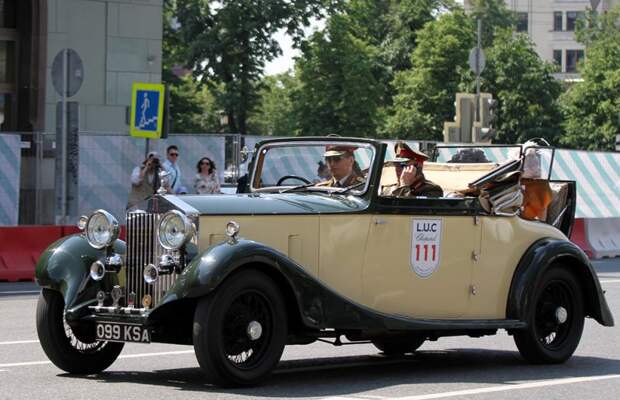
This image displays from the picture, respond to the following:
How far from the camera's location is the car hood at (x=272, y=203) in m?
9.04

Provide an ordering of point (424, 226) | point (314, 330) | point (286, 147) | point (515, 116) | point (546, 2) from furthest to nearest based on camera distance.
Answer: point (546, 2) < point (515, 116) < point (286, 147) < point (424, 226) < point (314, 330)

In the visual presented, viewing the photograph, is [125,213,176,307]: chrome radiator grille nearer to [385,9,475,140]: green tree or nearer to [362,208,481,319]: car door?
[362,208,481,319]: car door

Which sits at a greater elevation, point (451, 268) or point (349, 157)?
point (349, 157)

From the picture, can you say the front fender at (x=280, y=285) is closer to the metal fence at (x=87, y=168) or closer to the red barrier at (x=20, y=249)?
the red barrier at (x=20, y=249)

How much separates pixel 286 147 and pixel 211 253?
92.3 inches

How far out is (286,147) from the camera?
1075 centimetres

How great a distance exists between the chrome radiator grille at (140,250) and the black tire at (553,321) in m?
2.98

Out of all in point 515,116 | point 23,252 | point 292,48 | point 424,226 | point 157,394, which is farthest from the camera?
point 515,116

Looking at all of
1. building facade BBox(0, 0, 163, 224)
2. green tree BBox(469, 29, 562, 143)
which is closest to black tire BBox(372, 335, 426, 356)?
building facade BBox(0, 0, 163, 224)

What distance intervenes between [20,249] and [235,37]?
2968cm

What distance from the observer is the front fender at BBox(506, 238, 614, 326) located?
10.4m

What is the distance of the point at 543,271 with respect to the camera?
414 inches

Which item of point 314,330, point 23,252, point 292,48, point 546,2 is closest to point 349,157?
point 314,330

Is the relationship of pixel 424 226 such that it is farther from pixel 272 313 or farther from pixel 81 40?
pixel 81 40
